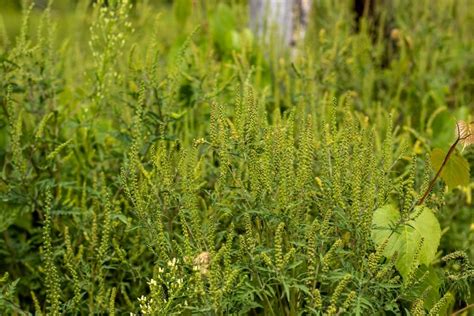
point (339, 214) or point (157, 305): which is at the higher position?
point (339, 214)

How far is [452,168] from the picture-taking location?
1.71 metres

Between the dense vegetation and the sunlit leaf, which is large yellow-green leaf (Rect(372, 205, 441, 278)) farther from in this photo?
the sunlit leaf

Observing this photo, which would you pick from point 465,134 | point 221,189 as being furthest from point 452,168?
point 221,189

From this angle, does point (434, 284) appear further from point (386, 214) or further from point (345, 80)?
point (345, 80)

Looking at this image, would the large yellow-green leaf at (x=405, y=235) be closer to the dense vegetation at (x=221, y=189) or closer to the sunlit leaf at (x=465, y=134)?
the dense vegetation at (x=221, y=189)

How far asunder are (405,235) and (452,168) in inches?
10.4

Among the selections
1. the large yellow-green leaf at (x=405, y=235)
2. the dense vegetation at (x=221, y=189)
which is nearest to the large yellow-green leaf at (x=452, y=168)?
the dense vegetation at (x=221, y=189)

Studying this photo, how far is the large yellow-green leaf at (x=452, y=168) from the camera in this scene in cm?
168

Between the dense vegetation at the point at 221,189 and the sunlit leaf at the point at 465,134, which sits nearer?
the dense vegetation at the point at 221,189

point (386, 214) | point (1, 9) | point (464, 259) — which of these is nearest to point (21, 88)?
point (386, 214)

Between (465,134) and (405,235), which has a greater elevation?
(465,134)

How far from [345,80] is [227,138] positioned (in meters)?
1.69

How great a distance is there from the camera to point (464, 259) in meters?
1.56

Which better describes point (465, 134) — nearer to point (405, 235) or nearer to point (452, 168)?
point (452, 168)
